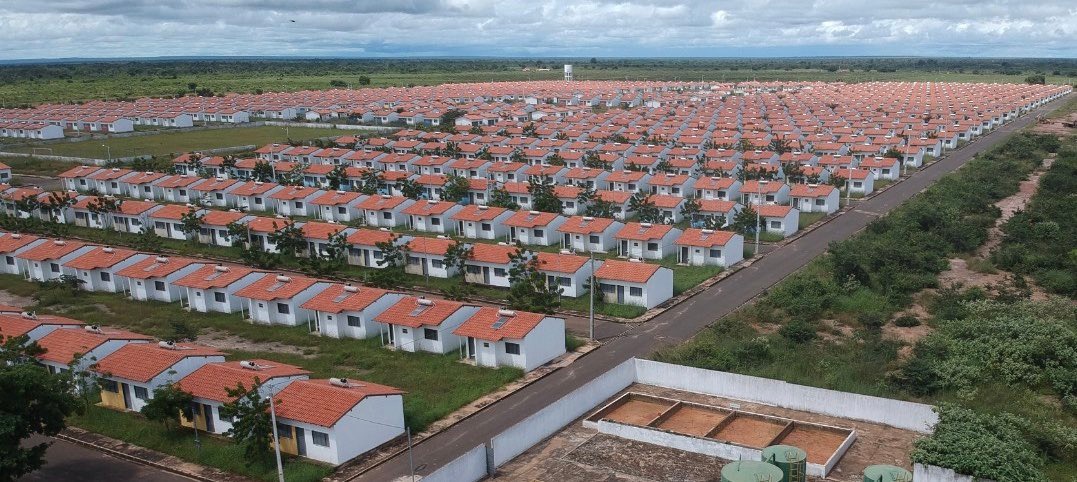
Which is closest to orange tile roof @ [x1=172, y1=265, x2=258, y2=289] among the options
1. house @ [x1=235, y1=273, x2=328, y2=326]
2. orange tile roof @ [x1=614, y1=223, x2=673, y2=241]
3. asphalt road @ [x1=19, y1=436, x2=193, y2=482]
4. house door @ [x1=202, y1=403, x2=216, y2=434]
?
house @ [x1=235, y1=273, x2=328, y2=326]

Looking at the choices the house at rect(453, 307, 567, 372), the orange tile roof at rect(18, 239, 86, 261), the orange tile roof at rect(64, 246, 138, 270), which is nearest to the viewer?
the house at rect(453, 307, 567, 372)

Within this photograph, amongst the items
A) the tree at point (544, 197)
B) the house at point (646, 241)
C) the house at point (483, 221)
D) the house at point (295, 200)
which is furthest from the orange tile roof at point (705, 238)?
the house at point (295, 200)

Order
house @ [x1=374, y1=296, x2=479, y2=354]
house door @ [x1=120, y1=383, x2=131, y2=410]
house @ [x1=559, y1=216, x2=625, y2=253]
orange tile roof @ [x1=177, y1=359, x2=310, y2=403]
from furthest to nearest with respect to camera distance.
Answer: house @ [x1=559, y1=216, x2=625, y2=253]
house @ [x1=374, y1=296, x2=479, y2=354]
house door @ [x1=120, y1=383, x2=131, y2=410]
orange tile roof @ [x1=177, y1=359, x2=310, y2=403]

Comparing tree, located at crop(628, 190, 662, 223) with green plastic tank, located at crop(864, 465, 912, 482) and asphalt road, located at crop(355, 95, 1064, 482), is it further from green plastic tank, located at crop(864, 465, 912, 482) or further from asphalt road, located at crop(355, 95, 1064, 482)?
green plastic tank, located at crop(864, 465, 912, 482)

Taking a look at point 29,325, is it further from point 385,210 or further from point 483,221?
point 385,210

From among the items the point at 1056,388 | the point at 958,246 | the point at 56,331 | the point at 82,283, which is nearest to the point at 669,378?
the point at 1056,388
